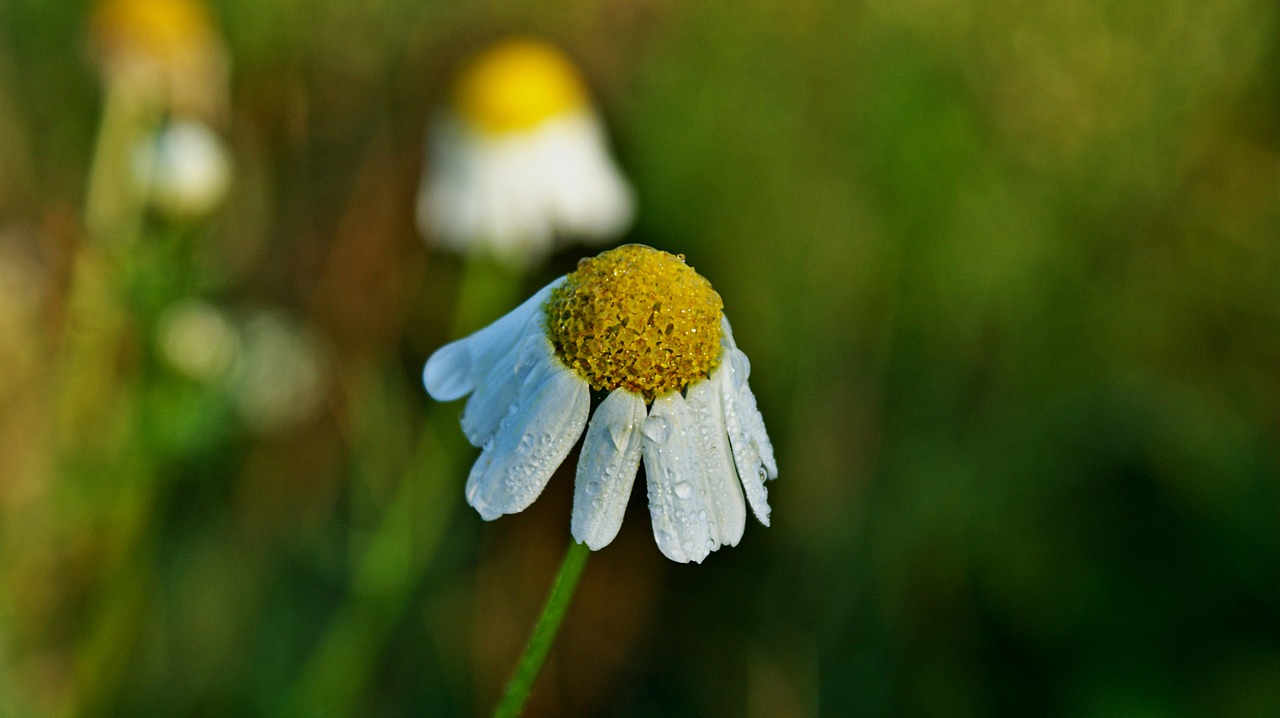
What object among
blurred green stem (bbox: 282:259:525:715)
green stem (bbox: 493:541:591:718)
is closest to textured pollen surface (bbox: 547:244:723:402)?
green stem (bbox: 493:541:591:718)

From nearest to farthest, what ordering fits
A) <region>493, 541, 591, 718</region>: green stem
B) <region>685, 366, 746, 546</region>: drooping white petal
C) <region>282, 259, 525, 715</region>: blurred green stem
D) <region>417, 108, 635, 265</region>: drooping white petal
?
→ 1. <region>493, 541, 591, 718</region>: green stem
2. <region>685, 366, 746, 546</region>: drooping white petal
3. <region>282, 259, 525, 715</region>: blurred green stem
4. <region>417, 108, 635, 265</region>: drooping white petal

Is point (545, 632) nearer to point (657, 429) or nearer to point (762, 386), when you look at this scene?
point (657, 429)

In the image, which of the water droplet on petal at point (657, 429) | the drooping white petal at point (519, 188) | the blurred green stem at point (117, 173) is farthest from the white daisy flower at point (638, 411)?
the drooping white petal at point (519, 188)

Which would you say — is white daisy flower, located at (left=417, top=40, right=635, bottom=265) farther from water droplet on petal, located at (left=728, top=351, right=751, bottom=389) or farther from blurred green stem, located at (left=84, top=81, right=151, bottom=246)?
water droplet on petal, located at (left=728, top=351, right=751, bottom=389)

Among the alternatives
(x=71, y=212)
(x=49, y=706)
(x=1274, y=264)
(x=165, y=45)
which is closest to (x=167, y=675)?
(x=49, y=706)

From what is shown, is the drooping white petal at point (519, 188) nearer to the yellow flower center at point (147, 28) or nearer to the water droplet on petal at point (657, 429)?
the yellow flower center at point (147, 28)
